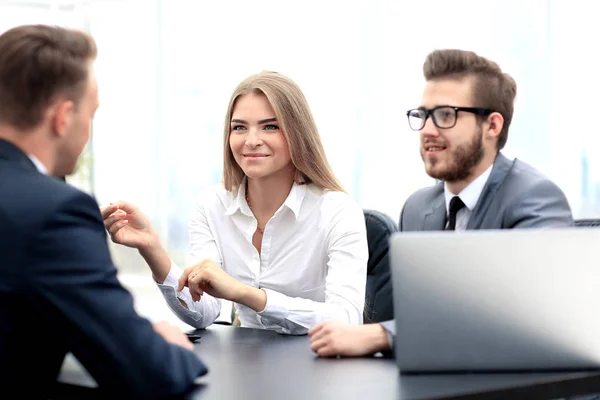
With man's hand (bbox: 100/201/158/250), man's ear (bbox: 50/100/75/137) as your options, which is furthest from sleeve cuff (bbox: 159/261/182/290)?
man's ear (bbox: 50/100/75/137)

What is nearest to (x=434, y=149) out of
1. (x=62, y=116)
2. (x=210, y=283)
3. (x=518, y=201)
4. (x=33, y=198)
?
(x=518, y=201)

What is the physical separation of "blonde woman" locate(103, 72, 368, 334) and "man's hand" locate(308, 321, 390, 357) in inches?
21.7

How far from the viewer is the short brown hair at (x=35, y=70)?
149 centimetres

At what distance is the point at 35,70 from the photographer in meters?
1.49

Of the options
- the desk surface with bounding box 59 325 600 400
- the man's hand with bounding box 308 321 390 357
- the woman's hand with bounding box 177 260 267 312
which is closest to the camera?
the desk surface with bounding box 59 325 600 400

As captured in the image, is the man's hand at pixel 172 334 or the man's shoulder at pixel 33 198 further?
the man's hand at pixel 172 334

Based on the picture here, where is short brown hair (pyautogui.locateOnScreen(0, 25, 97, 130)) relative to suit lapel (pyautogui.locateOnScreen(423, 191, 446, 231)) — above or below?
above

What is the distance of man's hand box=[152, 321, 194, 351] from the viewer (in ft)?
5.26

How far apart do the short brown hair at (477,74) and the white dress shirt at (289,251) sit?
50cm

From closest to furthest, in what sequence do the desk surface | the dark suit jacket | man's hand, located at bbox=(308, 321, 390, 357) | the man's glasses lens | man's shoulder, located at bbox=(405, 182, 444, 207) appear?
the dark suit jacket, the desk surface, man's hand, located at bbox=(308, 321, 390, 357), the man's glasses lens, man's shoulder, located at bbox=(405, 182, 444, 207)

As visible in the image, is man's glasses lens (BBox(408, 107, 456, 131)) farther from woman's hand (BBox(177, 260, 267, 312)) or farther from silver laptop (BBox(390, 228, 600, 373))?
silver laptop (BBox(390, 228, 600, 373))

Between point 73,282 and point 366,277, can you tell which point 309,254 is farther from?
point 73,282

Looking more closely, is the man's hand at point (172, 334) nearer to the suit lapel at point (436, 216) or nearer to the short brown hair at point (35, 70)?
the short brown hair at point (35, 70)

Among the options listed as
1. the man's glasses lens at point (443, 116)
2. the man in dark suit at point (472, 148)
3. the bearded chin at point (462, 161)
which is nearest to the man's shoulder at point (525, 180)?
the man in dark suit at point (472, 148)
